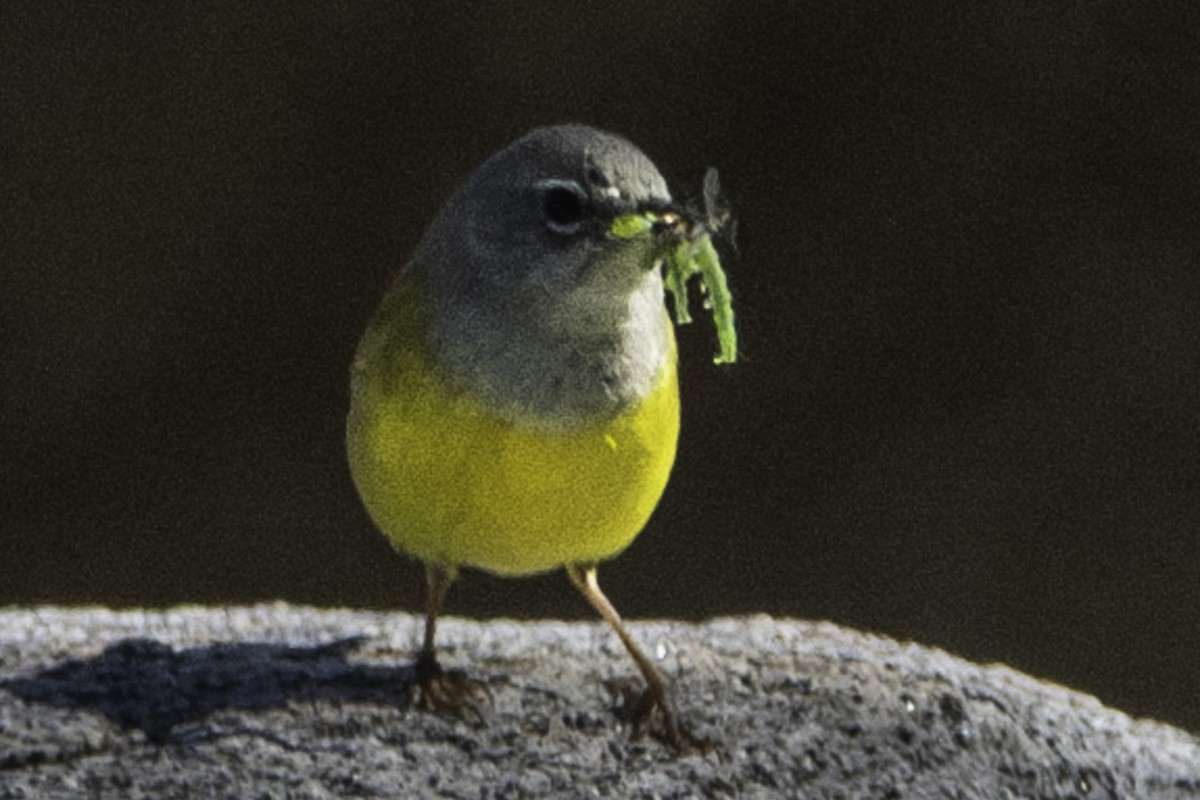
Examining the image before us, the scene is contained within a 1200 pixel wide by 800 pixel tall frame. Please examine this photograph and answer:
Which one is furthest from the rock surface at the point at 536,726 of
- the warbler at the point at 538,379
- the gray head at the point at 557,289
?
the gray head at the point at 557,289

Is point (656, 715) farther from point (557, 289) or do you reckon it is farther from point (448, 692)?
point (557, 289)

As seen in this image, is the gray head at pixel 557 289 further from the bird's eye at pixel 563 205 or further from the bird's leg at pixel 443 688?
the bird's leg at pixel 443 688

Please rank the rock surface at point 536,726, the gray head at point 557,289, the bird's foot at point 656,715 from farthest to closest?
the bird's foot at point 656,715
the gray head at point 557,289
the rock surface at point 536,726

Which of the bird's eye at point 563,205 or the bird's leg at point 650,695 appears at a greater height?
the bird's eye at point 563,205

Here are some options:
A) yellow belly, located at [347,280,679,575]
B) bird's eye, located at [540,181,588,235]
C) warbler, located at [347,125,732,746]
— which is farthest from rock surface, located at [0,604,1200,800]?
bird's eye, located at [540,181,588,235]

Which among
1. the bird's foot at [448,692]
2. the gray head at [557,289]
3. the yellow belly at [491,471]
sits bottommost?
the bird's foot at [448,692]

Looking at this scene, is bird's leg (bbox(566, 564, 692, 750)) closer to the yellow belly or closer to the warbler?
the warbler
